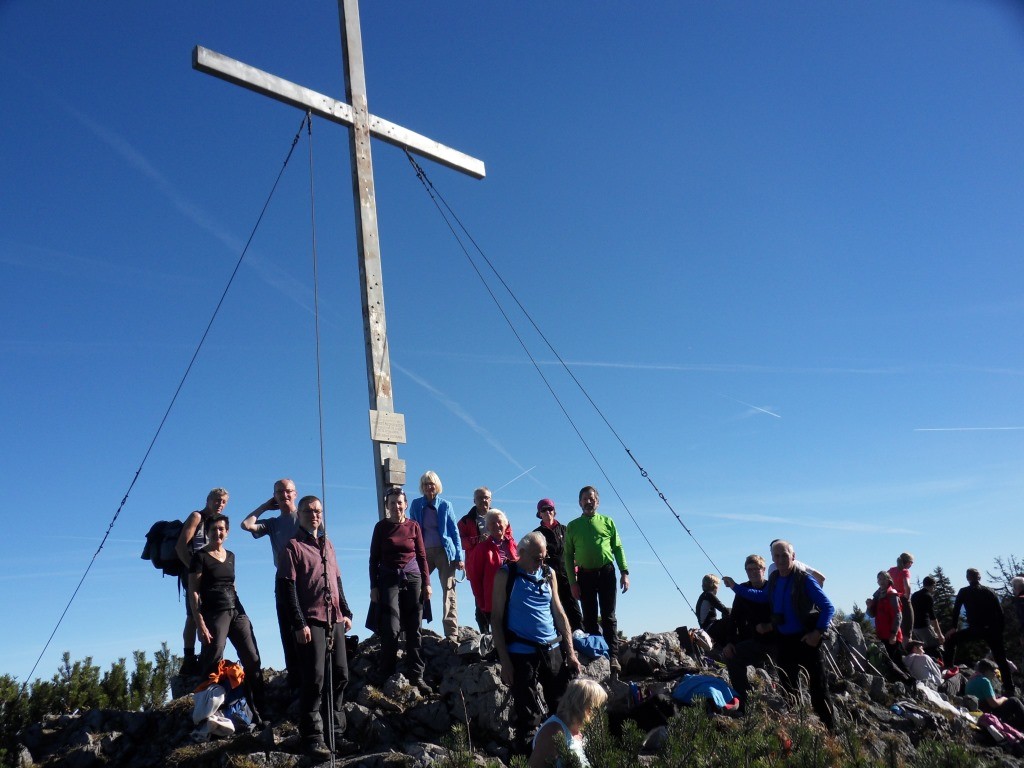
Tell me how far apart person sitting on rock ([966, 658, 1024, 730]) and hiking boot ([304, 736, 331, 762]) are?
294 inches

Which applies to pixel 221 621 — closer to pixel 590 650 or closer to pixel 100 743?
pixel 100 743

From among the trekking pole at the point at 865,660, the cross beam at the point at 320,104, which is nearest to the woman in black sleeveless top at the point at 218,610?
the cross beam at the point at 320,104

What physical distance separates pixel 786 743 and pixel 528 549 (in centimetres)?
228

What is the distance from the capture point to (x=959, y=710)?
891cm

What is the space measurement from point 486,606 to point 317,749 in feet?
8.48

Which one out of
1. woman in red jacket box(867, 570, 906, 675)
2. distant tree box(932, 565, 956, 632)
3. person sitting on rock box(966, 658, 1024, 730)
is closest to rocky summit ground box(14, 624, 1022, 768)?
person sitting on rock box(966, 658, 1024, 730)

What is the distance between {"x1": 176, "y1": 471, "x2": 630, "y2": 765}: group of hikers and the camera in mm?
6043

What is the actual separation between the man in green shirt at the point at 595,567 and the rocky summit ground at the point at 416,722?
0.46m

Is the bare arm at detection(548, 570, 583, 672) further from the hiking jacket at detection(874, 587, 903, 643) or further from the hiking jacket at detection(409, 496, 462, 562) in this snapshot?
the hiking jacket at detection(874, 587, 903, 643)

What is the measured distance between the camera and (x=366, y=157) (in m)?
9.79

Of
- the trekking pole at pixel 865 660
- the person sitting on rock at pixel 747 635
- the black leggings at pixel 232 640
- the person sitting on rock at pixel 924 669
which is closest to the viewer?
the black leggings at pixel 232 640

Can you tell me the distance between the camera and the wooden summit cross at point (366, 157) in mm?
8578

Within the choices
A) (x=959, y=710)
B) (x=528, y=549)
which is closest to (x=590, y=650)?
(x=528, y=549)

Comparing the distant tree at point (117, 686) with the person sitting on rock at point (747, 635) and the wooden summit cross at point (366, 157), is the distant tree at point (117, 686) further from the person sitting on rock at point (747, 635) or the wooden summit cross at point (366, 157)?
the person sitting on rock at point (747, 635)
